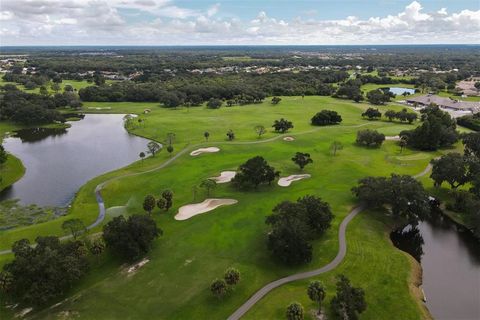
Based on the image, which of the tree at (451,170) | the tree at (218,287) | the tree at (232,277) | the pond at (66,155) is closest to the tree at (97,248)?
the tree at (218,287)

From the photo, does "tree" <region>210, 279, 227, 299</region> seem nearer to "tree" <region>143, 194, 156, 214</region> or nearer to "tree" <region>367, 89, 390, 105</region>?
"tree" <region>143, 194, 156, 214</region>

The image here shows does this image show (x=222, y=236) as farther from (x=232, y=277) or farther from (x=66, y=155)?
(x=66, y=155)

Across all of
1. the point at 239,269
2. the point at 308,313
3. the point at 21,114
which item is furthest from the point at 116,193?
the point at 21,114

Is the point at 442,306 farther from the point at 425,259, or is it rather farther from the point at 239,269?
the point at 239,269

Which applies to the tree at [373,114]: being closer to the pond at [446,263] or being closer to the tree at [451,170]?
the tree at [451,170]

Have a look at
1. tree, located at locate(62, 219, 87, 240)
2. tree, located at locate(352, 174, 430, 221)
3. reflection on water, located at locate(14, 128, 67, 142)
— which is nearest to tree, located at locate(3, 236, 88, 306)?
tree, located at locate(62, 219, 87, 240)
